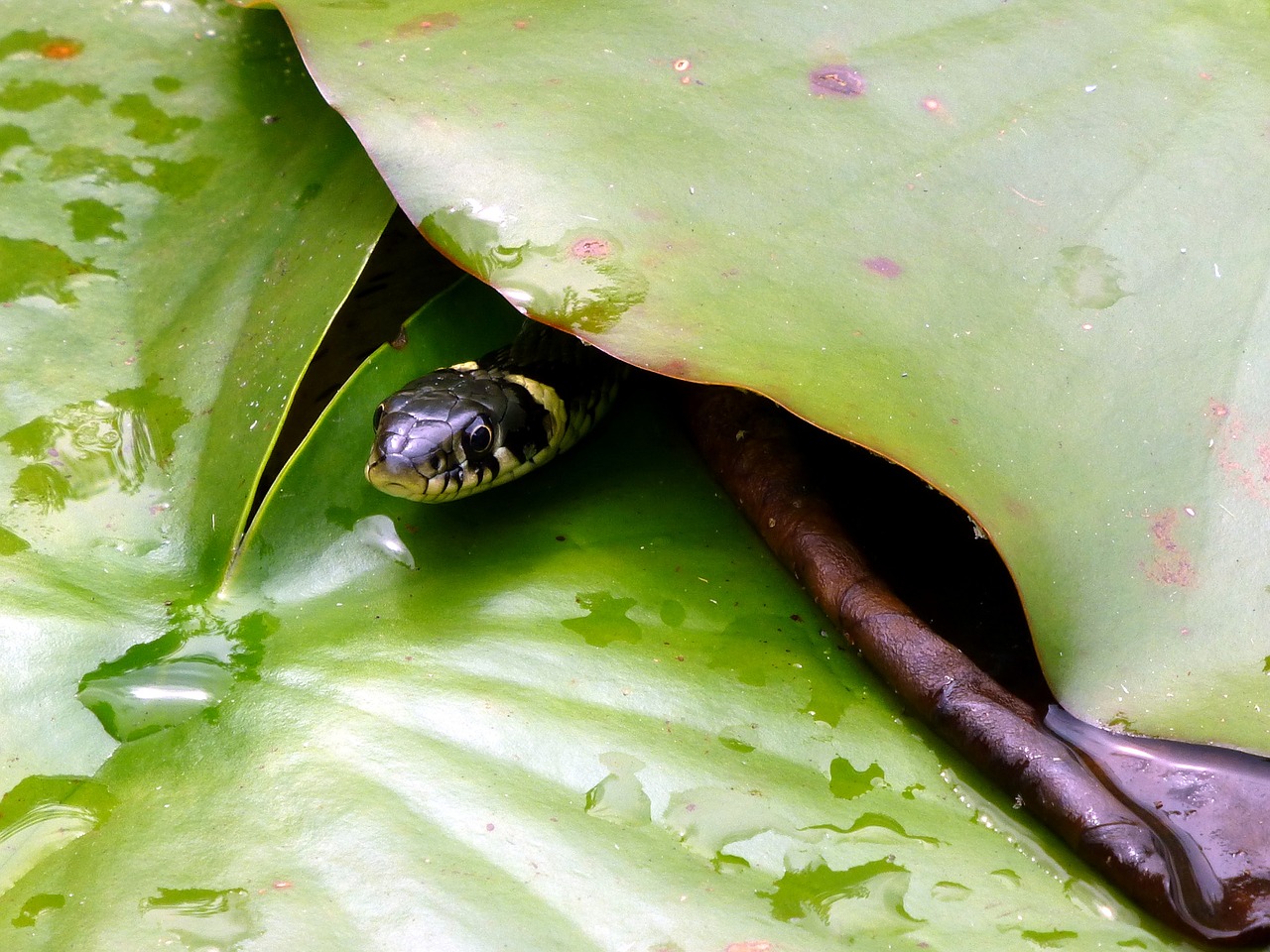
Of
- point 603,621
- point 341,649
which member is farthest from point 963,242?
point 341,649

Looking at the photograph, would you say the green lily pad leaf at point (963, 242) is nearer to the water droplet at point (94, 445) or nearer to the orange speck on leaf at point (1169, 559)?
the orange speck on leaf at point (1169, 559)

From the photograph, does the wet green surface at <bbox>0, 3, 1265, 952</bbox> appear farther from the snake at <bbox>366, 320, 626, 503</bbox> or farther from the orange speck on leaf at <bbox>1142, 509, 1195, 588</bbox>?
the orange speck on leaf at <bbox>1142, 509, 1195, 588</bbox>

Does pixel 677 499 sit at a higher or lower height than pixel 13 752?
higher

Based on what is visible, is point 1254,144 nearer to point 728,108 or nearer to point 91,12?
point 728,108

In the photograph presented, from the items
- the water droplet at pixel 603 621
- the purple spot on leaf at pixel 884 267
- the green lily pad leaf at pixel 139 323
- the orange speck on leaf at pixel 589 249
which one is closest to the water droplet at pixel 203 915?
the green lily pad leaf at pixel 139 323

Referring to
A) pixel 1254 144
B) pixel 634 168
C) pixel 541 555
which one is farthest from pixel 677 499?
pixel 1254 144

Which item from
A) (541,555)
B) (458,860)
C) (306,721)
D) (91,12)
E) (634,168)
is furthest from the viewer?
(91,12)
